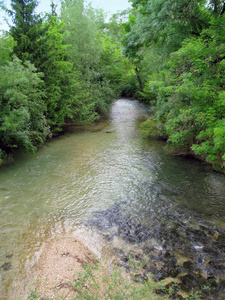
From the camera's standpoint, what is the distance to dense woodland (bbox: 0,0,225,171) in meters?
7.66

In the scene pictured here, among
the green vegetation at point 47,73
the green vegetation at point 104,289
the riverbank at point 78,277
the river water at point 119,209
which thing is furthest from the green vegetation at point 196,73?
the green vegetation at point 47,73

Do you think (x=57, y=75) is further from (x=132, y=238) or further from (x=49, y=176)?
(x=132, y=238)

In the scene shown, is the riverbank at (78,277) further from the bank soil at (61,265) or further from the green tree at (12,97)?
the green tree at (12,97)

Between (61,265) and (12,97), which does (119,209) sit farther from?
(12,97)

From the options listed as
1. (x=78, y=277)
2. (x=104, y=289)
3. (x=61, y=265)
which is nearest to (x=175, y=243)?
(x=104, y=289)

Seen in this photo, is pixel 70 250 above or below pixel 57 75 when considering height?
below

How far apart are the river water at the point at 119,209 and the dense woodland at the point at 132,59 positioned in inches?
53.4

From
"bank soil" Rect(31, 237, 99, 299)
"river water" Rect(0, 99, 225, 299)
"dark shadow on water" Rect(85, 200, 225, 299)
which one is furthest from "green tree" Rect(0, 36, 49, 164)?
"bank soil" Rect(31, 237, 99, 299)

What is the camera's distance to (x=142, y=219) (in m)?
6.46

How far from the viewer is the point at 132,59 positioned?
15.1 m

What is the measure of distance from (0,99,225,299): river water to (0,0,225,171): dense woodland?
136 cm

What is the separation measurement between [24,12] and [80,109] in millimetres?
8043

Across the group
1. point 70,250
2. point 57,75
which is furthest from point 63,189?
point 57,75

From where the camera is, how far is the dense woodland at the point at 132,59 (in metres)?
7.66
